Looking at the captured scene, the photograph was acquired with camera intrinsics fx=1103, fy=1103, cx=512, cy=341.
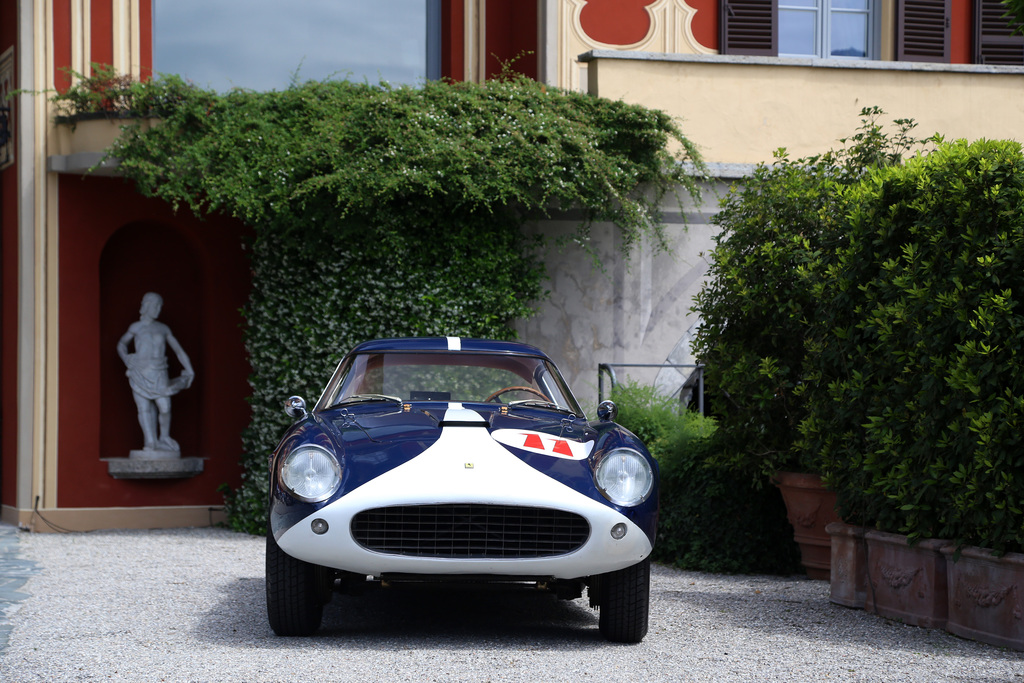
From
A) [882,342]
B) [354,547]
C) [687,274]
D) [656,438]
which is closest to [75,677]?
[354,547]

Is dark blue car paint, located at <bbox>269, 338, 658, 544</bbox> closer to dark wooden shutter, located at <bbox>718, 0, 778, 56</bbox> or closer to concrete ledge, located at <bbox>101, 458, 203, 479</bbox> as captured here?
concrete ledge, located at <bbox>101, 458, 203, 479</bbox>

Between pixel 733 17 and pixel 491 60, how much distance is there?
8.51ft

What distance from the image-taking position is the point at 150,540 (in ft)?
32.3

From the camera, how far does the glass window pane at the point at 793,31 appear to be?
1193 cm

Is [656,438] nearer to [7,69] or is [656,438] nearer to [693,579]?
[693,579]

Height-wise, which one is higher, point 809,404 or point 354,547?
point 809,404

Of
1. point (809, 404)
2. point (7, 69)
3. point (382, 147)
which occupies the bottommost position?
point (809, 404)

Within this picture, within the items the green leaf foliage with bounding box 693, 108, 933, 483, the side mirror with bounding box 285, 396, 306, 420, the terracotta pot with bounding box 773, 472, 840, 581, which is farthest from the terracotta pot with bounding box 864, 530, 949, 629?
the side mirror with bounding box 285, 396, 306, 420

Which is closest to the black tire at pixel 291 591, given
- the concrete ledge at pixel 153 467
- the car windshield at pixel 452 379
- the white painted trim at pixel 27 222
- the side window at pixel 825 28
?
the car windshield at pixel 452 379

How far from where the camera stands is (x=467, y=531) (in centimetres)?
486

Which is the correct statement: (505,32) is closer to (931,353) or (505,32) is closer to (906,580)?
(931,353)

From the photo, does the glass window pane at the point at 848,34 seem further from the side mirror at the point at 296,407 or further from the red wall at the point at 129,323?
the side mirror at the point at 296,407

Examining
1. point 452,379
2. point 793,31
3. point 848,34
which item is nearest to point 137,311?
point 452,379

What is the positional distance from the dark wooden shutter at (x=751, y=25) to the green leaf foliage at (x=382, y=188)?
6.96ft
